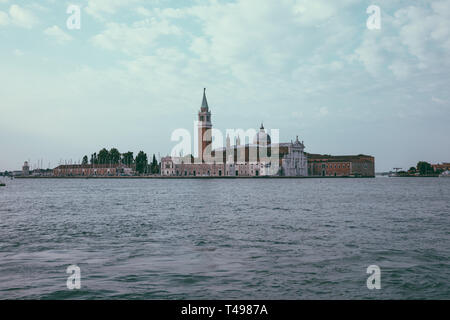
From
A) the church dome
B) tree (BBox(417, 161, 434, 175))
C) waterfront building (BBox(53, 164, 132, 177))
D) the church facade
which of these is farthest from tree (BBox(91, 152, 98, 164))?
tree (BBox(417, 161, 434, 175))

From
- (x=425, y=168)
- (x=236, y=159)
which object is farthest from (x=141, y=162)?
(x=425, y=168)

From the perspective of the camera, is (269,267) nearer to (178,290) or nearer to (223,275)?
(223,275)

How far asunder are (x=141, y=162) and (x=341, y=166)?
5560 centimetres

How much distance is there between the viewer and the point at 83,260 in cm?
891

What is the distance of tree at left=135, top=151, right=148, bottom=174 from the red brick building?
153ft

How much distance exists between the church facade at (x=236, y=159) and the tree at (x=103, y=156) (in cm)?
1893

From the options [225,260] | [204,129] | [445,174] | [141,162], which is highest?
[204,129]

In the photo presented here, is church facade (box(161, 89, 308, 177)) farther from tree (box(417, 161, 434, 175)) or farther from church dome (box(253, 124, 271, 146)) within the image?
tree (box(417, 161, 434, 175))

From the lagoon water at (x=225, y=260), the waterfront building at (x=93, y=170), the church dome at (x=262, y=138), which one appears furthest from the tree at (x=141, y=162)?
the lagoon water at (x=225, y=260)

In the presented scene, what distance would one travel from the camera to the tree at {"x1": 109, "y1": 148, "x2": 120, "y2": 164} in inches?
4781

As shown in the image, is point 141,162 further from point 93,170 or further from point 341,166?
point 341,166

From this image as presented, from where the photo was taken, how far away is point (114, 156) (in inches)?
4786
